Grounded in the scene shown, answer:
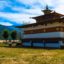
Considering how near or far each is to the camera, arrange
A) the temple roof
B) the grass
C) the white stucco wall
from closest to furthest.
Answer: the grass, the white stucco wall, the temple roof

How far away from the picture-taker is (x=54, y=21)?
147 feet

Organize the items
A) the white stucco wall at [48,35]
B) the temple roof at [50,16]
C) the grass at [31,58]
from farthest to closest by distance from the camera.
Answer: the temple roof at [50,16] → the white stucco wall at [48,35] → the grass at [31,58]

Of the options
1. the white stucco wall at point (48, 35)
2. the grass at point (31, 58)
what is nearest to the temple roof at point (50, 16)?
the white stucco wall at point (48, 35)

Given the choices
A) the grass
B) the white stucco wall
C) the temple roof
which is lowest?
the grass

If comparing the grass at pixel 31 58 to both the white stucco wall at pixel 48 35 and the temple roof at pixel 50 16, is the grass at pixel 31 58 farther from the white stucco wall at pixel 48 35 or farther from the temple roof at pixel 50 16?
the temple roof at pixel 50 16

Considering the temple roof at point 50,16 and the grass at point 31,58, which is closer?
the grass at point 31,58

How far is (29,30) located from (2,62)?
37.7m

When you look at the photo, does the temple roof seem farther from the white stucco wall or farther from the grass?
the grass

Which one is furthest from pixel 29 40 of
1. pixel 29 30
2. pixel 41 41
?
pixel 41 41

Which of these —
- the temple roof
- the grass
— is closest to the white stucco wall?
the temple roof

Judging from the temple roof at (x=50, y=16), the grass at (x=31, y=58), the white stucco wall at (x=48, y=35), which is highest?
the temple roof at (x=50, y=16)

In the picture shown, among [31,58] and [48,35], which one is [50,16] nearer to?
[48,35]

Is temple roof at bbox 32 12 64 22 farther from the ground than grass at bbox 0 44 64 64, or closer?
farther from the ground

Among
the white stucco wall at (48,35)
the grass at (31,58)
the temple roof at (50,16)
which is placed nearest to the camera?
the grass at (31,58)
